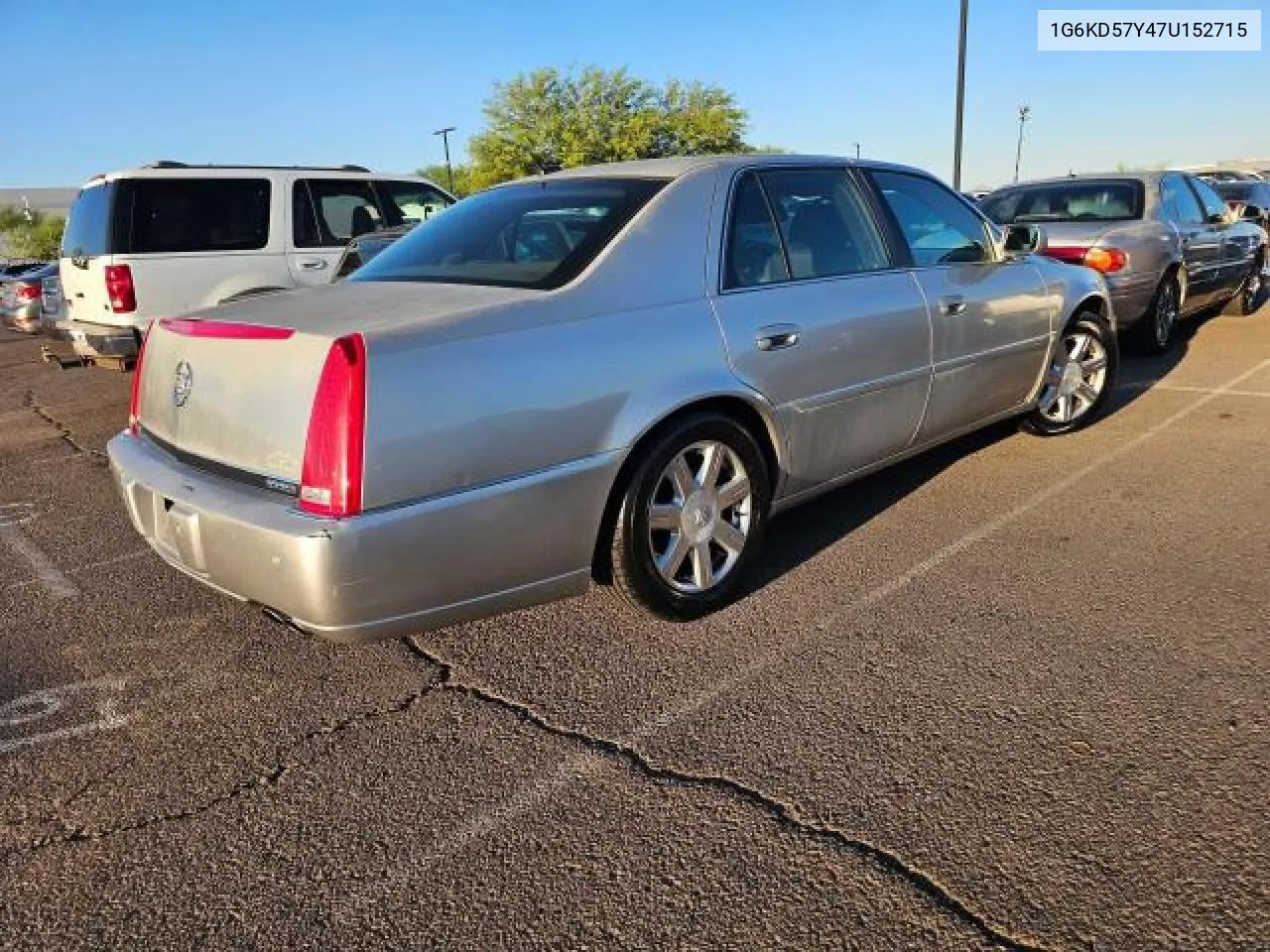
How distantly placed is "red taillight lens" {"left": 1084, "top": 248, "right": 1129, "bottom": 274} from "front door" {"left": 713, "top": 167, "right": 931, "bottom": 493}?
397 centimetres

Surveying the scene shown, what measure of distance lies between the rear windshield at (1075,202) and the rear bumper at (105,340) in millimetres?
7096

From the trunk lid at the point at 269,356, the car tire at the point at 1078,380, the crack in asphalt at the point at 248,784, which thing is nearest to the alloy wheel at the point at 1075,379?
the car tire at the point at 1078,380

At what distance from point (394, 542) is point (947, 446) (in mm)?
3861

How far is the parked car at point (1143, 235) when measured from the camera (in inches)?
290

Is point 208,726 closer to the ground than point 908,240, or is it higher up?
closer to the ground

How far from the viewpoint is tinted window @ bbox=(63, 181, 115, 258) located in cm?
735

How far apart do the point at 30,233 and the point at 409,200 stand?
2176 inches

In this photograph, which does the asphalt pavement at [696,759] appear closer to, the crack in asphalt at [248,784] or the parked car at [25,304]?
the crack in asphalt at [248,784]

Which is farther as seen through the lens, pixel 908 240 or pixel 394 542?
pixel 908 240

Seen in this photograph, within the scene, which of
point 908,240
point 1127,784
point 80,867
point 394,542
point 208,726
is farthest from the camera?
point 908,240

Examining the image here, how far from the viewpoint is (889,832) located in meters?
2.25

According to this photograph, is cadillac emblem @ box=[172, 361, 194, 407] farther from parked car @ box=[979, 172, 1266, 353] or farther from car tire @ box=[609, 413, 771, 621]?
parked car @ box=[979, 172, 1266, 353]

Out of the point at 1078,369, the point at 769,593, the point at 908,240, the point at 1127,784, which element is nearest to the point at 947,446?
the point at 1078,369

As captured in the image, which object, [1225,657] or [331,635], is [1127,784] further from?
[331,635]
